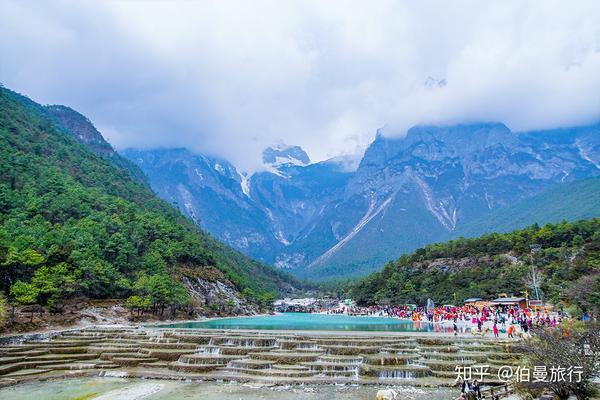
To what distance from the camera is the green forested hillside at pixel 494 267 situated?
3214 inches

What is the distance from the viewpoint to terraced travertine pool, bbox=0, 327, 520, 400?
24484 mm

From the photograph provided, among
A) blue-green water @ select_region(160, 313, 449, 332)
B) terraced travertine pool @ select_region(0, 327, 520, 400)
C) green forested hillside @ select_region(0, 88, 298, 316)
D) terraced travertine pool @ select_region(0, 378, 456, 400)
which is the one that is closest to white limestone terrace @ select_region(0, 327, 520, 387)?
terraced travertine pool @ select_region(0, 327, 520, 400)

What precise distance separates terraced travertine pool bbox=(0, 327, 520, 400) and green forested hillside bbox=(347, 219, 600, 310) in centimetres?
3593

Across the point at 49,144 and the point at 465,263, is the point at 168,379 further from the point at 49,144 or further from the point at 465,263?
the point at 49,144

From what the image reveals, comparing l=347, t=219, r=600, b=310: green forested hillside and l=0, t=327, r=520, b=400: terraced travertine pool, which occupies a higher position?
l=347, t=219, r=600, b=310: green forested hillside

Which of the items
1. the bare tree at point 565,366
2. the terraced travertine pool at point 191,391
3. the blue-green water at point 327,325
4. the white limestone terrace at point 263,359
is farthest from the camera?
the blue-green water at point 327,325

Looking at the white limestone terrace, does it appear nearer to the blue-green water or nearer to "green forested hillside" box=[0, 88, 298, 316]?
the blue-green water

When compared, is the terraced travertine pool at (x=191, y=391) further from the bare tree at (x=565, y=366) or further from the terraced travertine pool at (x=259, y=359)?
the bare tree at (x=565, y=366)

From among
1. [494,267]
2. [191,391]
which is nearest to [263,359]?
[191,391]

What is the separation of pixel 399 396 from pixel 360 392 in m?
2.16

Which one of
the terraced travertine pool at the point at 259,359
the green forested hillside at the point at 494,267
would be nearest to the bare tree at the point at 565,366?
the terraced travertine pool at the point at 259,359

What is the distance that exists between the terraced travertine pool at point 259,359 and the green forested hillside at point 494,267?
3593cm

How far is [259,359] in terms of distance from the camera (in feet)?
95.0

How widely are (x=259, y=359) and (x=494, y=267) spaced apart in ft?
285
